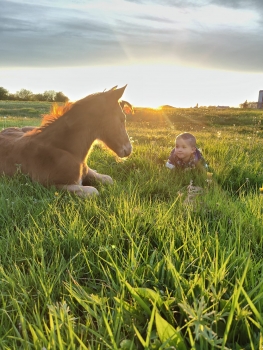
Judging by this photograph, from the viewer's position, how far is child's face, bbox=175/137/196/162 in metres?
6.71

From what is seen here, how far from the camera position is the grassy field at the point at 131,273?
1.88 metres

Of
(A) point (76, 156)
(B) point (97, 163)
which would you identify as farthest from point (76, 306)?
(B) point (97, 163)

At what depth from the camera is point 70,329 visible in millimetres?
1793

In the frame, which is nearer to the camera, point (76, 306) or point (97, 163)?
point (76, 306)

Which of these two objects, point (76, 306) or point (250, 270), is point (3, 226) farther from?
point (250, 270)

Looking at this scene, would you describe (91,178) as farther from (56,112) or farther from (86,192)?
(56,112)

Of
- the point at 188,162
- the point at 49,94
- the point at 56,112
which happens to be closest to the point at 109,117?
the point at 56,112

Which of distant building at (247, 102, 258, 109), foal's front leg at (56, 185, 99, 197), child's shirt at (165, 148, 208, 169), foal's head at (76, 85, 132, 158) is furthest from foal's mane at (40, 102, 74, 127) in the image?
distant building at (247, 102, 258, 109)

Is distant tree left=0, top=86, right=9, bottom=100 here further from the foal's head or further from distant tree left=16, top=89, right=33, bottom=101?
the foal's head

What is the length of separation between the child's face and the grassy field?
1.40 m

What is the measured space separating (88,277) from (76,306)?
416mm

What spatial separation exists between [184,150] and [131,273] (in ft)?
15.0

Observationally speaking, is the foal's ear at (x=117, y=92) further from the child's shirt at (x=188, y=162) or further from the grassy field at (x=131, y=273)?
the child's shirt at (x=188, y=162)

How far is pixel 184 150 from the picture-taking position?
6.70 m
